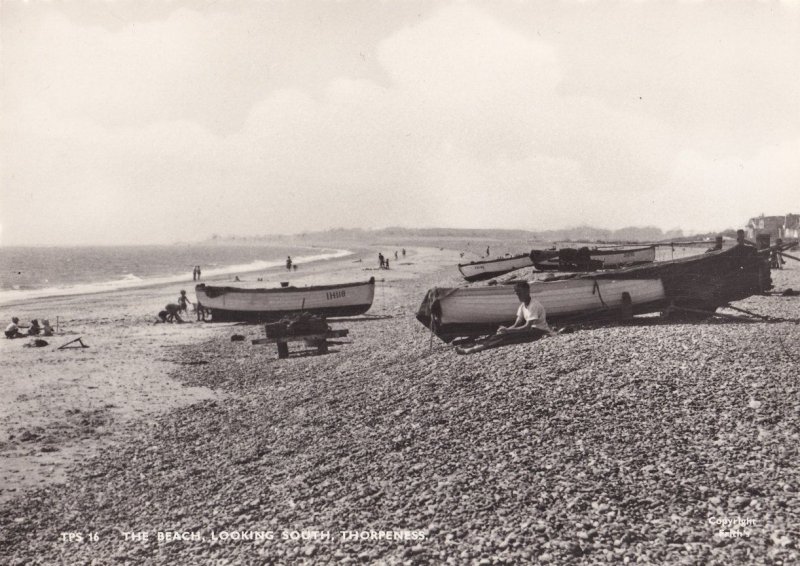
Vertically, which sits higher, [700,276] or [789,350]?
[700,276]

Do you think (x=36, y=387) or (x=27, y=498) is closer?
(x=27, y=498)

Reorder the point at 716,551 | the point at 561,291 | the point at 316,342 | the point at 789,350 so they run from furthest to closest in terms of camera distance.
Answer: the point at 316,342 → the point at 561,291 → the point at 789,350 → the point at 716,551

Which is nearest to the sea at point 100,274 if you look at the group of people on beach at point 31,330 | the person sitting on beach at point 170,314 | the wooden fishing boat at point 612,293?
the group of people on beach at point 31,330

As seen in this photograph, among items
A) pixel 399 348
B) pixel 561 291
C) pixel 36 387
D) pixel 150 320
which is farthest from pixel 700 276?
pixel 150 320

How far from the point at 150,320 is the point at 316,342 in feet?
45.7

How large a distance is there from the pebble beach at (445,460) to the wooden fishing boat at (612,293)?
4.05 feet

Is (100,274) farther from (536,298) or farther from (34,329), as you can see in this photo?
(536,298)

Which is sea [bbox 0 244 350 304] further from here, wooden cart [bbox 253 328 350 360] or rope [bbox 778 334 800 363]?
rope [bbox 778 334 800 363]

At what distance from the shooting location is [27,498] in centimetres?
885

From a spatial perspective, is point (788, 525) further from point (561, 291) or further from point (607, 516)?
point (561, 291)

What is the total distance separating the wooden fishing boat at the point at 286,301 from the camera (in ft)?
84.1

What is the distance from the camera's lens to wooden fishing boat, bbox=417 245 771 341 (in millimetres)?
14312

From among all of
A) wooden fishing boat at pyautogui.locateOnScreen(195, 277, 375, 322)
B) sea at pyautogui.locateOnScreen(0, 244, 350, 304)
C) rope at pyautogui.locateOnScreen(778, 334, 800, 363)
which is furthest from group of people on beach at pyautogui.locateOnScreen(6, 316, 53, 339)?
rope at pyautogui.locateOnScreen(778, 334, 800, 363)

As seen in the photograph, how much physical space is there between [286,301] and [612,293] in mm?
15080
